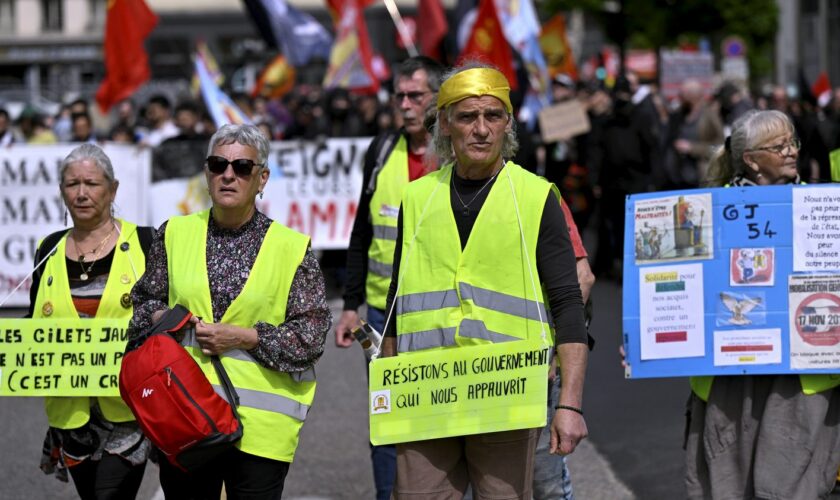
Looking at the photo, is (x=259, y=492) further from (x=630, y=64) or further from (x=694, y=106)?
(x=630, y=64)

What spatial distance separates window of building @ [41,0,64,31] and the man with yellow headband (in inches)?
2138

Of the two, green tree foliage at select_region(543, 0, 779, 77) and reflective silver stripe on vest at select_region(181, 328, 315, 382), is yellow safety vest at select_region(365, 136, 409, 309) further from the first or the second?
green tree foliage at select_region(543, 0, 779, 77)

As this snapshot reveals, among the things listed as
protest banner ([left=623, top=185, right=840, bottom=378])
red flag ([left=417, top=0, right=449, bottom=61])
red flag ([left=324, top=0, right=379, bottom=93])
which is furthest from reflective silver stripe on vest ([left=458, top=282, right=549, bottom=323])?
red flag ([left=417, top=0, right=449, bottom=61])

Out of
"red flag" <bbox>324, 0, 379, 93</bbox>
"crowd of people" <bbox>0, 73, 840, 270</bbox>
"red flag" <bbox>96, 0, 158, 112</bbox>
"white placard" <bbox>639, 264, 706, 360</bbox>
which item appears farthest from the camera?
"red flag" <bbox>324, 0, 379, 93</bbox>

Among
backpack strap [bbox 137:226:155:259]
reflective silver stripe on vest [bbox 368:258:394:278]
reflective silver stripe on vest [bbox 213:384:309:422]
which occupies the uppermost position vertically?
backpack strap [bbox 137:226:155:259]

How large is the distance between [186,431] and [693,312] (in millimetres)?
1969

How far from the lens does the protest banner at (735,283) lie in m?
4.86

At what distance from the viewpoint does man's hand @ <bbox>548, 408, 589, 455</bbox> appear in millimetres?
3814

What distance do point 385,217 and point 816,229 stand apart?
6.18 feet

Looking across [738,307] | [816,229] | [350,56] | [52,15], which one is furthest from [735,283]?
[52,15]

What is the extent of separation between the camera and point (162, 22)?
169 feet

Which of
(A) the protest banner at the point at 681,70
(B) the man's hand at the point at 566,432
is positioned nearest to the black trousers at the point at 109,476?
(B) the man's hand at the point at 566,432

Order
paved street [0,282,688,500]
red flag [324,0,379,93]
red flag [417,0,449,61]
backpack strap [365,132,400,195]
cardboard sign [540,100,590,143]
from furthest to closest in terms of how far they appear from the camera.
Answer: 1. red flag [417,0,449,61]
2. red flag [324,0,379,93]
3. cardboard sign [540,100,590,143]
4. paved street [0,282,688,500]
5. backpack strap [365,132,400,195]

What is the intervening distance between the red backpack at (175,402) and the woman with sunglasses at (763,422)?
1917 mm
